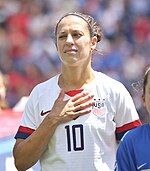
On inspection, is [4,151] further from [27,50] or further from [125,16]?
[125,16]

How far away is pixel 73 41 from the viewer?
328 cm

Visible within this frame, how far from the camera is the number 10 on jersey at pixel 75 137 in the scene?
3.25m

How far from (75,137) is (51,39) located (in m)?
6.14

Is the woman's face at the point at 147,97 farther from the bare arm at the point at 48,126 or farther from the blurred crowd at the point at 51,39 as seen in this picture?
the blurred crowd at the point at 51,39

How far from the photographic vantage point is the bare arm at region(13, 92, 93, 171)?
128 inches

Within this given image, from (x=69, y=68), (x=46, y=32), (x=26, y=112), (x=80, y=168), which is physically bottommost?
(x=80, y=168)

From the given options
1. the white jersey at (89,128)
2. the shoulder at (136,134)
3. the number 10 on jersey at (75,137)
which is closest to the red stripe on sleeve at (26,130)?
the white jersey at (89,128)

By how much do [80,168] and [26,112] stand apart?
423 millimetres

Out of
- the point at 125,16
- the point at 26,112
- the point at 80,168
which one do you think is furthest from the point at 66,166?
the point at 125,16

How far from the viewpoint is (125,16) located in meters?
9.97

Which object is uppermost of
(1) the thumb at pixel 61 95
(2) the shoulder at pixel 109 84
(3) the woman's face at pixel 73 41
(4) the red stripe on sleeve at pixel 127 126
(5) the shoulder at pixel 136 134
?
(3) the woman's face at pixel 73 41

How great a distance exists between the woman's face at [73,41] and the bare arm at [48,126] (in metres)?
0.19

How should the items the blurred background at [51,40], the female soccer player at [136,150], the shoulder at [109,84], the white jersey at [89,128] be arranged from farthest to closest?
the blurred background at [51,40] < the shoulder at [109,84] < the white jersey at [89,128] < the female soccer player at [136,150]

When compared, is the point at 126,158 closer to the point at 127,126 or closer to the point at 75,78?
the point at 127,126
